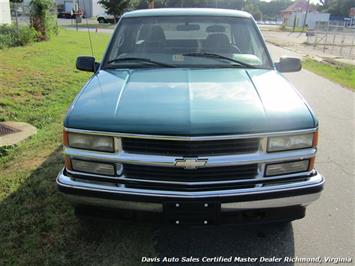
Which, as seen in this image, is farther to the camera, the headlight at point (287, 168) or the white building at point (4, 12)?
the white building at point (4, 12)

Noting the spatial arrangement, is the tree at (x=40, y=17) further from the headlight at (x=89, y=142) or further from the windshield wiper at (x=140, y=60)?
the headlight at (x=89, y=142)

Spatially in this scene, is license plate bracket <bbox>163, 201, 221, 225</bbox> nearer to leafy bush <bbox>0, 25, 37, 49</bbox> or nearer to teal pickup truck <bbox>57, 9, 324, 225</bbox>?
teal pickup truck <bbox>57, 9, 324, 225</bbox>

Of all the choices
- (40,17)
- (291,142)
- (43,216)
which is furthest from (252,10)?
(291,142)

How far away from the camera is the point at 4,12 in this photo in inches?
781

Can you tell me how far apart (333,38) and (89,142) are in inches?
1042

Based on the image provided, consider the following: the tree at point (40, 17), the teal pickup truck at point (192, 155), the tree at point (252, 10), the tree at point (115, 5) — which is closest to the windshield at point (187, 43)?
the teal pickup truck at point (192, 155)

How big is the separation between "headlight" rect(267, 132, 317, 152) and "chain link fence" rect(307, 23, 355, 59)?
68.0ft

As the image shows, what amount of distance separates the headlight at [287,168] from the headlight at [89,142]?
3.75ft

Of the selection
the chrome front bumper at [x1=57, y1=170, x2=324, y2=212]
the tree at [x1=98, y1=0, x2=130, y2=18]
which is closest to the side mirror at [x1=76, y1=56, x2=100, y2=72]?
the chrome front bumper at [x1=57, y1=170, x2=324, y2=212]

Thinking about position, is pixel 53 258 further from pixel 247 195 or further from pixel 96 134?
pixel 247 195

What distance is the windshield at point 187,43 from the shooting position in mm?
4016

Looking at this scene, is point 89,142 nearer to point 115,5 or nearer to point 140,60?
point 140,60

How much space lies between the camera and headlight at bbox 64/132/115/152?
281cm

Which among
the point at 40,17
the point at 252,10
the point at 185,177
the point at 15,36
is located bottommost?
the point at 15,36
